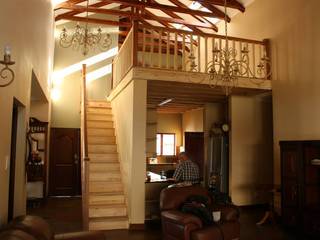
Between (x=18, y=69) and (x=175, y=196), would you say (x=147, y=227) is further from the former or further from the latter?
(x=18, y=69)

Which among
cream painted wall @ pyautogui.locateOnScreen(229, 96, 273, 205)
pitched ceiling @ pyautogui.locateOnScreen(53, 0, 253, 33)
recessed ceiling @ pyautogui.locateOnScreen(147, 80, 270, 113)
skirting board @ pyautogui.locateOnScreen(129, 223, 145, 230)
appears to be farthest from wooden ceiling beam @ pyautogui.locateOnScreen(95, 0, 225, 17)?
skirting board @ pyautogui.locateOnScreen(129, 223, 145, 230)

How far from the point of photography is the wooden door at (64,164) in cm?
933

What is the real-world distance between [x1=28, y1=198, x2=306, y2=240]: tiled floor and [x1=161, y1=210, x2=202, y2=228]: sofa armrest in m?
0.78

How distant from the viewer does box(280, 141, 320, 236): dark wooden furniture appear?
4.86 metres

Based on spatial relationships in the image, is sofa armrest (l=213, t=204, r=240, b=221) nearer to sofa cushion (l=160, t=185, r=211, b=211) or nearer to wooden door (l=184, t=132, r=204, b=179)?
sofa cushion (l=160, t=185, r=211, b=211)

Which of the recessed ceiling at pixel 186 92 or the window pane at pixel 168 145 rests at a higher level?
the recessed ceiling at pixel 186 92

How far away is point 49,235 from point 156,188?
10.7ft

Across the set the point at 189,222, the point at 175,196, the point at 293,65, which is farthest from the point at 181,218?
the point at 293,65

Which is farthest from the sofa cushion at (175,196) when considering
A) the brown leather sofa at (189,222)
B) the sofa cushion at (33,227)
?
the sofa cushion at (33,227)

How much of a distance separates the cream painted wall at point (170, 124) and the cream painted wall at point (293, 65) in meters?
5.88

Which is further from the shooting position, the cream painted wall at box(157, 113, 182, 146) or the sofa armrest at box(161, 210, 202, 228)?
the cream painted wall at box(157, 113, 182, 146)

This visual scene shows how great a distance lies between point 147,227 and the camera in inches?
223

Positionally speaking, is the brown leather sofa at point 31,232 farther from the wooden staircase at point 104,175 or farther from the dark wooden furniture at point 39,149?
the dark wooden furniture at point 39,149

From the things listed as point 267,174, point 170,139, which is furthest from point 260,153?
point 170,139
